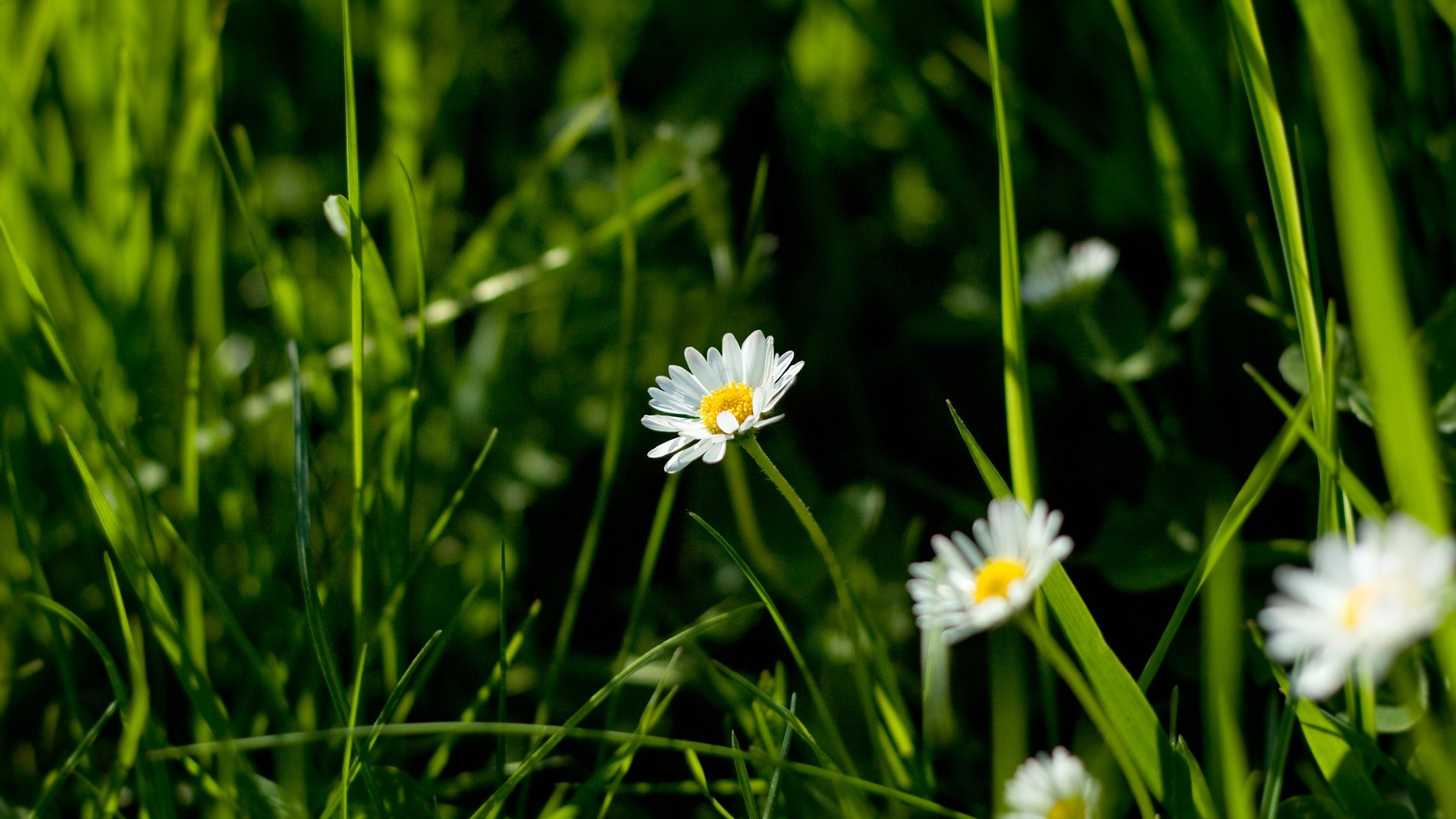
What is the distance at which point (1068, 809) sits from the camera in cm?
59

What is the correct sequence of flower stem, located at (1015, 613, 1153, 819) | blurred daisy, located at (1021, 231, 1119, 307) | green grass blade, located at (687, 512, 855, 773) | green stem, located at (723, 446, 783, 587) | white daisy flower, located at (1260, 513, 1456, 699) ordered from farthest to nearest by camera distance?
1. blurred daisy, located at (1021, 231, 1119, 307)
2. green stem, located at (723, 446, 783, 587)
3. green grass blade, located at (687, 512, 855, 773)
4. flower stem, located at (1015, 613, 1153, 819)
5. white daisy flower, located at (1260, 513, 1456, 699)

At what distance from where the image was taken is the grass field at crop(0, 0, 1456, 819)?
2.06ft

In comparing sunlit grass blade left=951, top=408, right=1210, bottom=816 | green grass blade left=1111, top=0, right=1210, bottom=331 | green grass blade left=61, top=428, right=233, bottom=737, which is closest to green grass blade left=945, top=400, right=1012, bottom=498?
sunlit grass blade left=951, top=408, right=1210, bottom=816

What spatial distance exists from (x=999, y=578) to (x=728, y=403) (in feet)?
0.79

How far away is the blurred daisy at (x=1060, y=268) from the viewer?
1041 mm

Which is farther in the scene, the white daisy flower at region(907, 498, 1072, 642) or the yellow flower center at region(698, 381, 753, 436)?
the yellow flower center at region(698, 381, 753, 436)

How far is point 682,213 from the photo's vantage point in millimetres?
1361

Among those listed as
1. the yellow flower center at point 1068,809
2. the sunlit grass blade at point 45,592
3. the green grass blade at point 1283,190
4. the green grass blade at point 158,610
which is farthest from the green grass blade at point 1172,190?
the sunlit grass blade at point 45,592

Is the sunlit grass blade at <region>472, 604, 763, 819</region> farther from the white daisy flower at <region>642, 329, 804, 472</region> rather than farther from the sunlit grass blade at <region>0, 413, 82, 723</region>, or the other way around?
the sunlit grass blade at <region>0, 413, 82, 723</region>

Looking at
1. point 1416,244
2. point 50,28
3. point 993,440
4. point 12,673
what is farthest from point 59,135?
point 1416,244

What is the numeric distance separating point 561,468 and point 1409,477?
0.87 metres

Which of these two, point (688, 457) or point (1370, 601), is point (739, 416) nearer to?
point (688, 457)

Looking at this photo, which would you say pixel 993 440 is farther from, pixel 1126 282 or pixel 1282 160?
pixel 1282 160

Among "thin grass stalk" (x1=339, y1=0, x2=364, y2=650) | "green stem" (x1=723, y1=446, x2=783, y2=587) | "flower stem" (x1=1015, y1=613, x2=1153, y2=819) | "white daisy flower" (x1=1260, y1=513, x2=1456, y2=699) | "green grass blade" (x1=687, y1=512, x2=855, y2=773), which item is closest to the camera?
"white daisy flower" (x1=1260, y1=513, x2=1456, y2=699)
